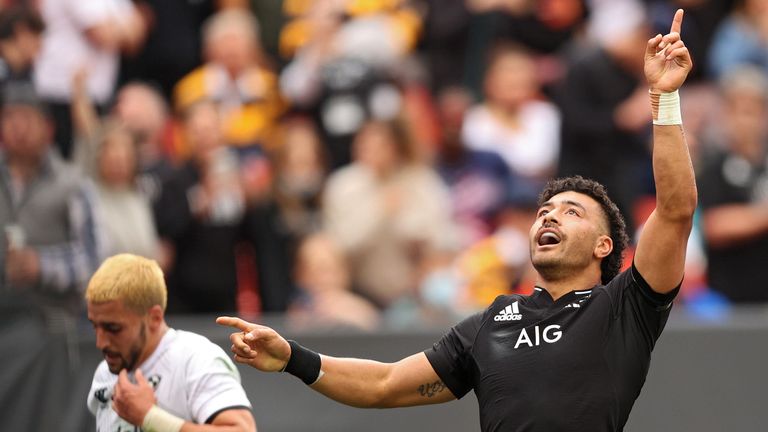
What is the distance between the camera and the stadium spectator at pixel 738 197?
9.42 meters

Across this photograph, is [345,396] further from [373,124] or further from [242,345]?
[373,124]

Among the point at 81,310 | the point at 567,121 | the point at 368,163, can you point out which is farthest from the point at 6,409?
the point at 567,121

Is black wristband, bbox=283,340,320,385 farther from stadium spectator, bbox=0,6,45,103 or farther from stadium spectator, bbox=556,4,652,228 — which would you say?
stadium spectator, bbox=0,6,45,103

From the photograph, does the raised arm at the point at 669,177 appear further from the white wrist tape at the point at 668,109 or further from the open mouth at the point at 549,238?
the open mouth at the point at 549,238

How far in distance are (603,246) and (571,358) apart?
0.58 metres

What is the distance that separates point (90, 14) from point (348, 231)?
2.82 meters

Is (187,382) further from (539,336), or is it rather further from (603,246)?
(603,246)

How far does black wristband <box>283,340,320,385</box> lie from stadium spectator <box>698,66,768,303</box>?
453cm

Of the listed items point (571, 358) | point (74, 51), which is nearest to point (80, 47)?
point (74, 51)

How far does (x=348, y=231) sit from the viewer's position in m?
9.84

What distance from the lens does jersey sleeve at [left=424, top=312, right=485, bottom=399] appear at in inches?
224

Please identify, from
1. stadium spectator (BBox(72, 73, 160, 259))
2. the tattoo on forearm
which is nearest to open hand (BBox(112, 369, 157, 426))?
the tattoo on forearm

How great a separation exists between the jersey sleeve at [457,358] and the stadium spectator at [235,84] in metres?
5.36

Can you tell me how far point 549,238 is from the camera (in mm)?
5535
